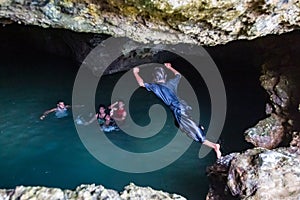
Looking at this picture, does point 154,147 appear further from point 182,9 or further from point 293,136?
point 182,9

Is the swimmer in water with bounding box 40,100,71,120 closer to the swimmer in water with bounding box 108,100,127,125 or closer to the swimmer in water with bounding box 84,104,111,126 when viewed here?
the swimmer in water with bounding box 84,104,111,126

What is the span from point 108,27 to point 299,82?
4.36m

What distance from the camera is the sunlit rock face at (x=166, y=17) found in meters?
4.03

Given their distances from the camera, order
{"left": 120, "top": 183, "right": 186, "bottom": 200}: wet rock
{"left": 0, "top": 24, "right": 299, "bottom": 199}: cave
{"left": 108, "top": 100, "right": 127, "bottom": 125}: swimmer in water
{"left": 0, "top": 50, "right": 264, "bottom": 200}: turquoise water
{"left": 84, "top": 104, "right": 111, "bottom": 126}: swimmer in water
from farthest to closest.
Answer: {"left": 108, "top": 100, "right": 127, "bottom": 125}: swimmer in water
{"left": 84, "top": 104, "right": 111, "bottom": 126}: swimmer in water
{"left": 0, "top": 24, "right": 299, "bottom": 199}: cave
{"left": 0, "top": 50, "right": 264, "bottom": 200}: turquoise water
{"left": 120, "top": 183, "right": 186, "bottom": 200}: wet rock

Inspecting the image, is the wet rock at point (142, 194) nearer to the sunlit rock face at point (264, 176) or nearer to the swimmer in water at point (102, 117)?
the sunlit rock face at point (264, 176)

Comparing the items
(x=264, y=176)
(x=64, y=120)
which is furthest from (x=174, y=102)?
(x=64, y=120)

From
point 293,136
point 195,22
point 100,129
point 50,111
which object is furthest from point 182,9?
point 50,111

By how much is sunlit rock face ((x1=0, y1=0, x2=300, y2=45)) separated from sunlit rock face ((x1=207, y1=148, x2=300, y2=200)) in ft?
5.40

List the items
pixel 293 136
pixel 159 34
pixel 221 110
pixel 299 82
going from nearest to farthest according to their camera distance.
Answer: pixel 159 34 < pixel 293 136 < pixel 299 82 < pixel 221 110

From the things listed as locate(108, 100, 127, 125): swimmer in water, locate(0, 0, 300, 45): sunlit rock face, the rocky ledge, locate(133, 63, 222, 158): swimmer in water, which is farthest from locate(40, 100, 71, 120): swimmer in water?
the rocky ledge

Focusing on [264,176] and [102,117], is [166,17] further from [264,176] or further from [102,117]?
[102,117]

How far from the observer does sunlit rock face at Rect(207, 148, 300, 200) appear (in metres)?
4.36

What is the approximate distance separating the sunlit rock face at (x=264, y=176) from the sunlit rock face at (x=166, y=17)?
5.40 ft

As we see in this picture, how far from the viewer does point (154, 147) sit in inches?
321
